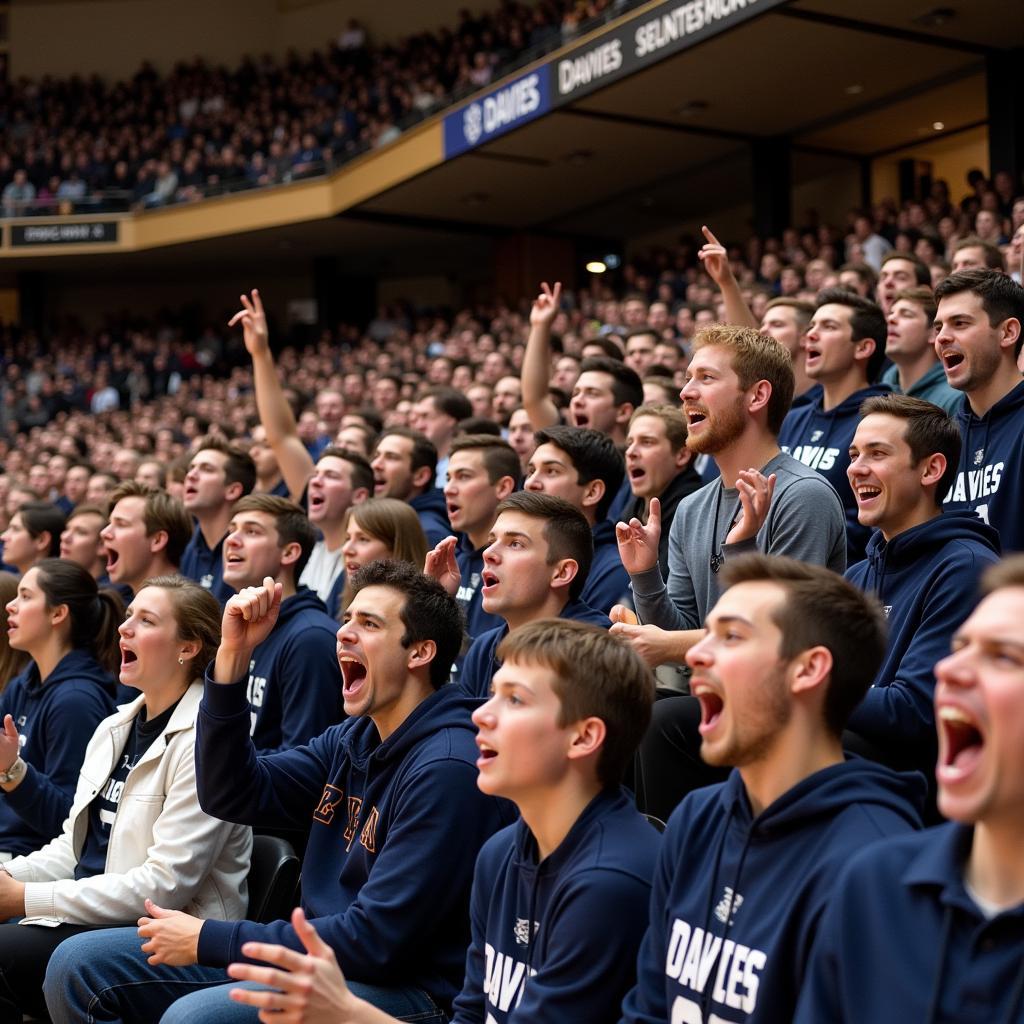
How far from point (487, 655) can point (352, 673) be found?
58cm

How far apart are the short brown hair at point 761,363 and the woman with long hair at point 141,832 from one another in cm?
171

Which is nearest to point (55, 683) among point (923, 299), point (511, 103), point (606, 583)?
point (606, 583)

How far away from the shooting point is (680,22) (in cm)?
1222

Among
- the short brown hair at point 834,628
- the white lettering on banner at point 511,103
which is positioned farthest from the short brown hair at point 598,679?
the white lettering on banner at point 511,103

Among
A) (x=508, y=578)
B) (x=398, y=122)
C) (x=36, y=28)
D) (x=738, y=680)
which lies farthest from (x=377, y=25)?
(x=738, y=680)

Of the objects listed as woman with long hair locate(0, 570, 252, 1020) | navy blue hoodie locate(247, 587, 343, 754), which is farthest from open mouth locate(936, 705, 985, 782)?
navy blue hoodie locate(247, 587, 343, 754)

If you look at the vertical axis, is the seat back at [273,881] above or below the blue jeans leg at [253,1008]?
above

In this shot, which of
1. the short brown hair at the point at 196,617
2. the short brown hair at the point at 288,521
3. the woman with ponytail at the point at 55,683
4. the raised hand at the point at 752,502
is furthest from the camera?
the short brown hair at the point at 288,521

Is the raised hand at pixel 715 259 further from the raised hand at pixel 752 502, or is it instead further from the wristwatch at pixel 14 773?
the wristwatch at pixel 14 773

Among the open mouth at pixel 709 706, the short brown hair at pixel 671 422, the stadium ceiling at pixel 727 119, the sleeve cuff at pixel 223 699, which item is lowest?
the sleeve cuff at pixel 223 699

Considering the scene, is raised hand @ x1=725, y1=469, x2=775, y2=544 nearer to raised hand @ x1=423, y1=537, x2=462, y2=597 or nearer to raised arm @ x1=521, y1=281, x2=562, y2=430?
raised hand @ x1=423, y1=537, x2=462, y2=597

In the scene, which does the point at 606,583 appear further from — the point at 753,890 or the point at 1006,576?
the point at 1006,576

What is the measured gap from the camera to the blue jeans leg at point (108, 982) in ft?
10.6

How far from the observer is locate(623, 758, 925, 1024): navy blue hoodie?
2020mm
